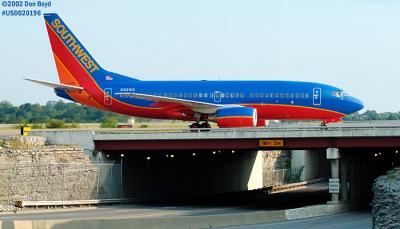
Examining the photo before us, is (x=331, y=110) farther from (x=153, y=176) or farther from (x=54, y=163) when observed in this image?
(x=54, y=163)

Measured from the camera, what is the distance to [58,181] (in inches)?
2189

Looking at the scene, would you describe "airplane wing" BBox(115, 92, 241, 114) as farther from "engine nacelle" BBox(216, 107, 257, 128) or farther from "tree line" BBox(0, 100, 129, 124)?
"tree line" BBox(0, 100, 129, 124)

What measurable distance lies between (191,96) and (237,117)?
4.93 meters

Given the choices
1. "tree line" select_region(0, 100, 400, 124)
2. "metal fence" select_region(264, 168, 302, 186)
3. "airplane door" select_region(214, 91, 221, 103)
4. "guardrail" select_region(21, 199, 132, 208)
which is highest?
"tree line" select_region(0, 100, 400, 124)

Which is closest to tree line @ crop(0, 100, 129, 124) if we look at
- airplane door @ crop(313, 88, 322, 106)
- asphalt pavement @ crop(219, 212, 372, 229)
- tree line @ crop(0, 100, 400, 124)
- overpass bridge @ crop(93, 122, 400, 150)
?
tree line @ crop(0, 100, 400, 124)

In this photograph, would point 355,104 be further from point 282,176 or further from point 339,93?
point 282,176

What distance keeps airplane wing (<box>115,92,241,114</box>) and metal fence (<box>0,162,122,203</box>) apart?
6.03 meters

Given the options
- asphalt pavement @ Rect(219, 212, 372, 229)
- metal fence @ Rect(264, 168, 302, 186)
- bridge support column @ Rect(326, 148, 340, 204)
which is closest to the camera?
asphalt pavement @ Rect(219, 212, 372, 229)

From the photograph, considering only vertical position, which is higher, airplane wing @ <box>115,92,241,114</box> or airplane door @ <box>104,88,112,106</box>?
airplane door @ <box>104,88,112,106</box>

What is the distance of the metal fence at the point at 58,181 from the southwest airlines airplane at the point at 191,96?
726 centimetres

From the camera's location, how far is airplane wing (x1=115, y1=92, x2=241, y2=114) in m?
62.5

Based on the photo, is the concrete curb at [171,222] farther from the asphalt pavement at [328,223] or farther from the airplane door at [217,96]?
the airplane door at [217,96]

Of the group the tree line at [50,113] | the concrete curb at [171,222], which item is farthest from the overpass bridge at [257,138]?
the tree line at [50,113]

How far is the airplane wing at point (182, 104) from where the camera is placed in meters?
62.5
